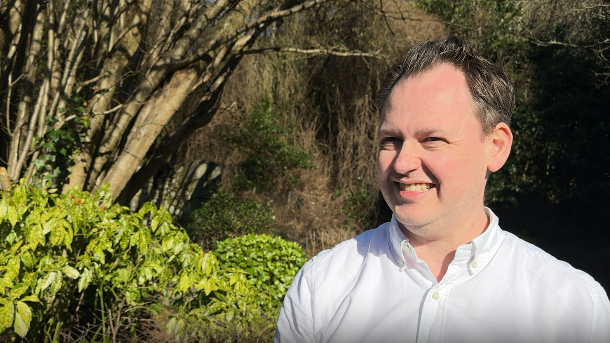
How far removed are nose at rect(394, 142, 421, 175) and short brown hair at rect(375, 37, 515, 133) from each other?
0.13 metres

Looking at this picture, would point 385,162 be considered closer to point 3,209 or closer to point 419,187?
point 419,187

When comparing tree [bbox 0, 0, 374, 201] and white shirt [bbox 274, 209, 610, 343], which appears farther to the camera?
tree [bbox 0, 0, 374, 201]

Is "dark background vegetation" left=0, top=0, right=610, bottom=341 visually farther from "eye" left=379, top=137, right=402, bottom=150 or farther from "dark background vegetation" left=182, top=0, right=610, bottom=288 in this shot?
"eye" left=379, top=137, right=402, bottom=150

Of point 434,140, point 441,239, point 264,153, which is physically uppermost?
point 264,153

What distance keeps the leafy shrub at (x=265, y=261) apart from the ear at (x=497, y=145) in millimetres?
3529

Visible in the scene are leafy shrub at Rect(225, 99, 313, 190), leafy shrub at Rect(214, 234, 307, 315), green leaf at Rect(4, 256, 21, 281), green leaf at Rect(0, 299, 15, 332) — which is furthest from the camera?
leafy shrub at Rect(225, 99, 313, 190)

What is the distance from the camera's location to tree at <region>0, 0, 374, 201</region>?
15.3 ft

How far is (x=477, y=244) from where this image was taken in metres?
1.32

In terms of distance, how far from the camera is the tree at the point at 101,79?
465 centimetres

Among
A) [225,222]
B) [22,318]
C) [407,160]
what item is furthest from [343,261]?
[225,222]

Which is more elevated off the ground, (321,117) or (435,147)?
(321,117)

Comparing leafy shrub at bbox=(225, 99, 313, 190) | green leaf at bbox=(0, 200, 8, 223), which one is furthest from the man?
leafy shrub at bbox=(225, 99, 313, 190)

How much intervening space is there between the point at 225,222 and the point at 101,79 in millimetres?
2906

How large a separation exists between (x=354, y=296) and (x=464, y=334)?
260 millimetres
